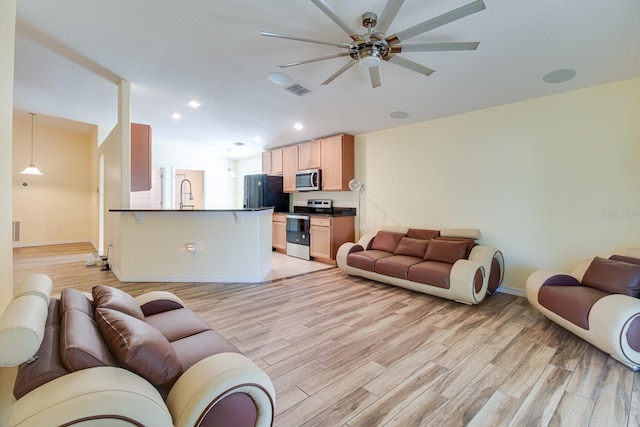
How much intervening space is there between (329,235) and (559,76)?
3916mm

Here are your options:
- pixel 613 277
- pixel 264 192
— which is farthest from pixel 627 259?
pixel 264 192

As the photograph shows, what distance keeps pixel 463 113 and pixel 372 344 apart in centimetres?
364

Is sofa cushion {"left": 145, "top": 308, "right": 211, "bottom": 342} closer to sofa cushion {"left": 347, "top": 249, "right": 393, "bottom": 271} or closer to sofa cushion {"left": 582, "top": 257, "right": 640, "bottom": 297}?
sofa cushion {"left": 347, "top": 249, "right": 393, "bottom": 271}

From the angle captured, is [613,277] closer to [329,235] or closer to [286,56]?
[286,56]

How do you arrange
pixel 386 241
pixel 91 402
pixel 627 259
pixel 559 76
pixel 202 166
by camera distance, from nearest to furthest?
pixel 91 402
pixel 627 259
pixel 559 76
pixel 386 241
pixel 202 166

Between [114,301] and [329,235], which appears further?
[329,235]

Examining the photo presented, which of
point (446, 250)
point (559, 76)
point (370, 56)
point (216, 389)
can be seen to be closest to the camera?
point (216, 389)

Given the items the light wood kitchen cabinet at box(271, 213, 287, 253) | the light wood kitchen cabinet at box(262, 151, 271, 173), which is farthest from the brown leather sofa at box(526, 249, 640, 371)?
the light wood kitchen cabinet at box(262, 151, 271, 173)

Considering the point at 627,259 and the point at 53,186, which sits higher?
the point at 53,186

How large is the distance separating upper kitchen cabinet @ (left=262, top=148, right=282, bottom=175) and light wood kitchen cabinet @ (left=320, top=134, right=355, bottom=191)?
1.48 metres

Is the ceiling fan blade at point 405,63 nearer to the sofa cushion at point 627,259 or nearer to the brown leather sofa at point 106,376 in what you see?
the brown leather sofa at point 106,376

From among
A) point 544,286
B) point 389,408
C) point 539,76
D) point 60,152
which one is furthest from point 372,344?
point 60,152

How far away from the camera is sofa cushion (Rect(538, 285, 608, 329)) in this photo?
249cm

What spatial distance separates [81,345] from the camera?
3.34ft
